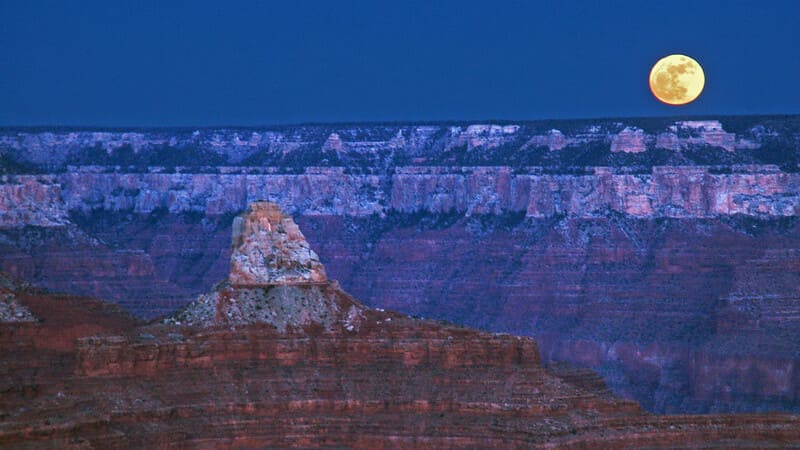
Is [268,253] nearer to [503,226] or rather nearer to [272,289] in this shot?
[272,289]

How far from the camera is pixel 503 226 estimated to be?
144m

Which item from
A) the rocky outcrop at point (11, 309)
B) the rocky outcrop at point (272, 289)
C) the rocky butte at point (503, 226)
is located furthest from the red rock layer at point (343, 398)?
the rocky butte at point (503, 226)

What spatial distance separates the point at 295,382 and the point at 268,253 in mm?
7066

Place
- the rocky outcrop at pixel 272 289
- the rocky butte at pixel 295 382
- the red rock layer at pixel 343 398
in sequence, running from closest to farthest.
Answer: the red rock layer at pixel 343 398 < the rocky butte at pixel 295 382 < the rocky outcrop at pixel 272 289

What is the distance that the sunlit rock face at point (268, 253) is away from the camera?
9475 centimetres

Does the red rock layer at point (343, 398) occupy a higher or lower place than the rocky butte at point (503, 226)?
lower

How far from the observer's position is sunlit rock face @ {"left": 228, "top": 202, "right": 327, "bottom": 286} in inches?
3730

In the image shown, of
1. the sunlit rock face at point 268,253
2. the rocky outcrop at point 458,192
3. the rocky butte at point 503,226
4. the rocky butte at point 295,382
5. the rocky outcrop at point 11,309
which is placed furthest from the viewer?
the rocky outcrop at point 458,192

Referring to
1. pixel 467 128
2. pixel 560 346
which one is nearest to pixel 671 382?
pixel 560 346

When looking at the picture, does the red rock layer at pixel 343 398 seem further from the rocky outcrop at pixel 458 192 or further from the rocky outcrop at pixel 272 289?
the rocky outcrop at pixel 458 192

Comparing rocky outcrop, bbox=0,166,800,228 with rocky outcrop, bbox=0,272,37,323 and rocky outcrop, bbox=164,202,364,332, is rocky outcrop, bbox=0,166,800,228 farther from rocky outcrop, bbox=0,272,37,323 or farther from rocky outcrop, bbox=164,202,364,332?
rocky outcrop, bbox=0,272,37,323

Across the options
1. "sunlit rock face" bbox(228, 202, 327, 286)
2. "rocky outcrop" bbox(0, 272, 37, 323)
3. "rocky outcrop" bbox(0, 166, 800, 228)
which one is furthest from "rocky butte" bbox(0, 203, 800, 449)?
"rocky outcrop" bbox(0, 166, 800, 228)

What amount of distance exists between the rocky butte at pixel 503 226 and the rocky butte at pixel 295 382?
25.3 meters

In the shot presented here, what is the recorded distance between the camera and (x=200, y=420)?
282 ft
